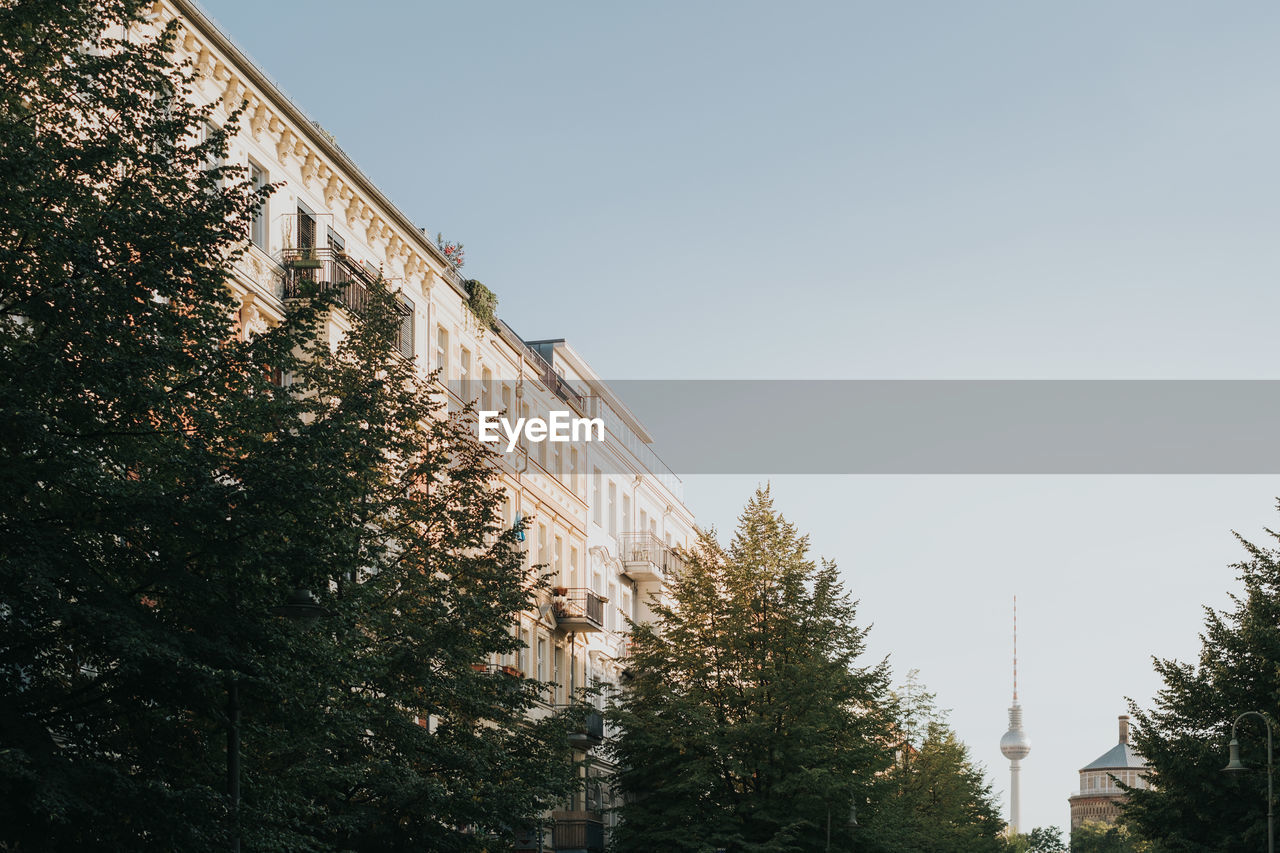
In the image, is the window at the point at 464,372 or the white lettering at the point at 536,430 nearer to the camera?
the window at the point at 464,372

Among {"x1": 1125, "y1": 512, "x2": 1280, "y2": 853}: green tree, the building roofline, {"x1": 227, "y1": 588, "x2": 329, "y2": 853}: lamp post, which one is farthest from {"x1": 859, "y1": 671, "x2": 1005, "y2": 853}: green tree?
{"x1": 227, "y1": 588, "x2": 329, "y2": 853}: lamp post

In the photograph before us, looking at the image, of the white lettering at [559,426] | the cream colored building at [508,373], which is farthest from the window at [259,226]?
the white lettering at [559,426]

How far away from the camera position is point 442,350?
171ft

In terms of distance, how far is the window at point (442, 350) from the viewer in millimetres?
51219

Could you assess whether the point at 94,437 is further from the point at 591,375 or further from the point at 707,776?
the point at 591,375

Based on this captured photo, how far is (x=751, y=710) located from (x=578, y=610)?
1734cm

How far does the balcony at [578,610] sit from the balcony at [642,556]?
407 inches

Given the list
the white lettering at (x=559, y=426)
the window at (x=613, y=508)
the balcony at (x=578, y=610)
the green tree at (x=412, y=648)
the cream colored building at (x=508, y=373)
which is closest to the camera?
the green tree at (x=412, y=648)

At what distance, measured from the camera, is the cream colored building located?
128ft

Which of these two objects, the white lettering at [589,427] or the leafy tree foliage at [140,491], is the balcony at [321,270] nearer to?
the leafy tree foliage at [140,491]

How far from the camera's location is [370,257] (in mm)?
46500

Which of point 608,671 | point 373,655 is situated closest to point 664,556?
point 608,671

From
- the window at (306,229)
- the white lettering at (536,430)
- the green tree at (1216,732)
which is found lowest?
the green tree at (1216,732)

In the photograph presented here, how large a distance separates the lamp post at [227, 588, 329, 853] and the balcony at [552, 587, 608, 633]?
38010mm
